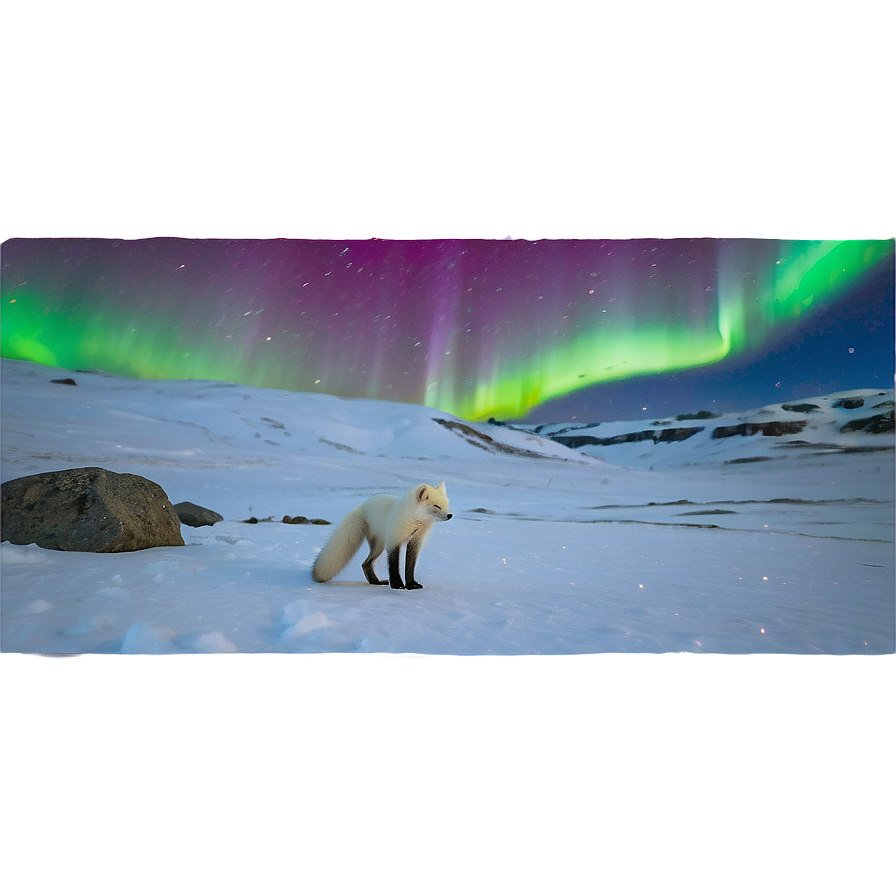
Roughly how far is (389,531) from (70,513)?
164 cm

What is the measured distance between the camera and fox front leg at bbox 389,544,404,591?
3295 millimetres

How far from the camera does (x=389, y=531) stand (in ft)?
10.8

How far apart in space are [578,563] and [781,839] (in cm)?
211

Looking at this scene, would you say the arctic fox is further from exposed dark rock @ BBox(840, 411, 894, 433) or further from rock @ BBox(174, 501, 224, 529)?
exposed dark rock @ BBox(840, 411, 894, 433)

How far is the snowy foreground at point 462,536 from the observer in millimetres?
3125

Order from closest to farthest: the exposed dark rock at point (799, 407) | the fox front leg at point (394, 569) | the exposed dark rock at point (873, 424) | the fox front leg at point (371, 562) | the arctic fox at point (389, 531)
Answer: the arctic fox at point (389, 531) < the fox front leg at point (394, 569) < the fox front leg at point (371, 562) < the exposed dark rock at point (873, 424) < the exposed dark rock at point (799, 407)

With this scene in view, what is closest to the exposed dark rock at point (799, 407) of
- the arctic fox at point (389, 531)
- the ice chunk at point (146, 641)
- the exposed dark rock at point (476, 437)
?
the exposed dark rock at point (476, 437)

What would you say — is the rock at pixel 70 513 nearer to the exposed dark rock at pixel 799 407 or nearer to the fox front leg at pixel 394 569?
the fox front leg at pixel 394 569

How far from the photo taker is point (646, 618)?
332 centimetres

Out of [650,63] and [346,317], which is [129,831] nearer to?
[346,317]

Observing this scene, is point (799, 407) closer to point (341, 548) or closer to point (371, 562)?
point (371, 562)

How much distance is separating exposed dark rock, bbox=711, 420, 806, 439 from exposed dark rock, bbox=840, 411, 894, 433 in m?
0.24

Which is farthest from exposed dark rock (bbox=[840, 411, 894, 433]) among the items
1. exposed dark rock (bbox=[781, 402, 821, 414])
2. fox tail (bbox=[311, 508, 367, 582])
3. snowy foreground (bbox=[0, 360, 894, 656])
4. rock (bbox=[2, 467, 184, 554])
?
rock (bbox=[2, 467, 184, 554])

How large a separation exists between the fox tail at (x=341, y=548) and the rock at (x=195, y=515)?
853mm
